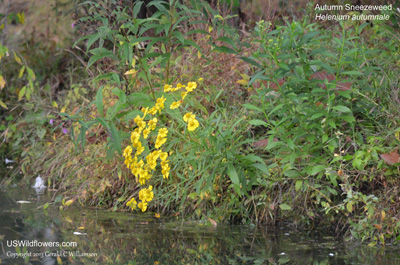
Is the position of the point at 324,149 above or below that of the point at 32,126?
above

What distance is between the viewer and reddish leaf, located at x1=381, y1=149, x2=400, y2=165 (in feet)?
10.1

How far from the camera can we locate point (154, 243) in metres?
3.18

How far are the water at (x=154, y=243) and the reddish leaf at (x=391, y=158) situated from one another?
0.51m

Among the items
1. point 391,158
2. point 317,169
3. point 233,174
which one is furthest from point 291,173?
point 391,158

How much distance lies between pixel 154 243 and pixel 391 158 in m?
1.54

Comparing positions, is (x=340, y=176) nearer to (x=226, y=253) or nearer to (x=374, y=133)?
(x=374, y=133)

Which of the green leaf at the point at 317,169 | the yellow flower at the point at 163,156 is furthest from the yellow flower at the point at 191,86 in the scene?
the green leaf at the point at 317,169

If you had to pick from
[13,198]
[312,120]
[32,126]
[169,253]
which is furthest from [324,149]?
[32,126]

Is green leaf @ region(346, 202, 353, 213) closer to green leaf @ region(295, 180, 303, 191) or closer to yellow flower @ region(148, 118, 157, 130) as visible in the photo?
green leaf @ region(295, 180, 303, 191)

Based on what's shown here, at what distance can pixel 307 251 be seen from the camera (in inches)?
118

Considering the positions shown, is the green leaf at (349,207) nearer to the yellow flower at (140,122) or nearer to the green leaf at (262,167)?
the green leaf at (262,167)

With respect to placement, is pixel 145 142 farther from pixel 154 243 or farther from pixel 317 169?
pixel 317 169

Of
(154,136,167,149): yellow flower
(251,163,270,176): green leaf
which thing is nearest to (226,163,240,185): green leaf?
(251,163,270,176): green leaf

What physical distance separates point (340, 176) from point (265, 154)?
77 cm
